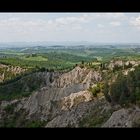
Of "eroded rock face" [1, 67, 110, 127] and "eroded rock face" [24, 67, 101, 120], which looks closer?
"eroded rock face" [1, 67, 110, 127]

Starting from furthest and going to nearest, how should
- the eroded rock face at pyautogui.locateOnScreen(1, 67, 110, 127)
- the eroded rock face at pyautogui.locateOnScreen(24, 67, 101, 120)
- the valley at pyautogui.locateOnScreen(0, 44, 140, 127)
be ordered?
1. the eroded rock face at pyautogui.locateOnScreen(24, 67, 101, 120)
2. the eroded rock face at pyautogui.locateOnScreen(1, 67, 110, 127)
3. the valley at pyautogui.locateOnScreen(0, 44, 140, 127)

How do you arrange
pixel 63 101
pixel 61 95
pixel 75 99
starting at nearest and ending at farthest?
1. pixel 75 99
2. pixel 63 101
3. pixel 61 95

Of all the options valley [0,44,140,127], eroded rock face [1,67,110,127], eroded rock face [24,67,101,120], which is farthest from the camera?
eroded rock face [24,67,101,120]

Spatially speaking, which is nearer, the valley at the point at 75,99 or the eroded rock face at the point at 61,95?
the valley at the point at 75,99

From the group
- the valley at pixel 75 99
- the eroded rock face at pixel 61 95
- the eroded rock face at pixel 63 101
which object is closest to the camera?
the valley at pixel 75 99

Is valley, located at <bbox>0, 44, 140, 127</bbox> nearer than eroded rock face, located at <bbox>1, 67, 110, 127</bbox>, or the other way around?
valley, located at <bbox>0, 44, 140, 127</bbox>

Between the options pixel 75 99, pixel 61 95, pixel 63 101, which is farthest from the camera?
pixel 61 95

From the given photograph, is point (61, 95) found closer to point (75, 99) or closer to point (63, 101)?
point (63, 101)

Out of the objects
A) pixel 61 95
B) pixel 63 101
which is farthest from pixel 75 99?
pixel 61 95
